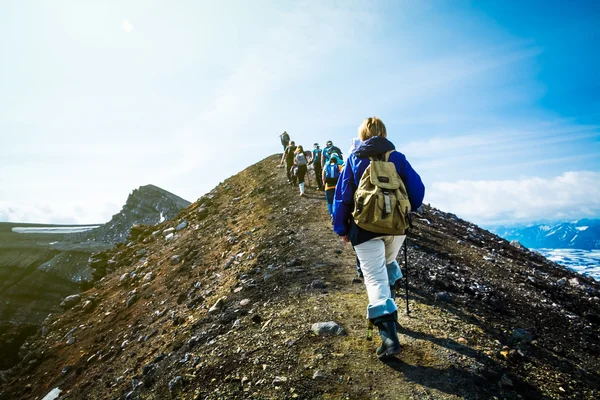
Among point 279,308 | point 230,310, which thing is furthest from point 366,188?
point 230,310

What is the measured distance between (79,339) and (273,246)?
796 cm

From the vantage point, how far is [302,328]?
5.15 metres

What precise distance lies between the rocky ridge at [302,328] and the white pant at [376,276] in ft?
2.95

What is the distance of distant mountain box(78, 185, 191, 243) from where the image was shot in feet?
116

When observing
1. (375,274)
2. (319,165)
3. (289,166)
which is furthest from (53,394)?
(289,166)

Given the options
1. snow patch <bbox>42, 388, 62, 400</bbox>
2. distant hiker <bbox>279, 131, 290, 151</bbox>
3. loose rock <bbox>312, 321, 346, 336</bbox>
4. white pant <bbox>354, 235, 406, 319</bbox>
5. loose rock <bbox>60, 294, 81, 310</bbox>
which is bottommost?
snow patch <bbox>42, 388, 62, 400</bbox>

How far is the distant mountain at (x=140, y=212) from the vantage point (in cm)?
3547

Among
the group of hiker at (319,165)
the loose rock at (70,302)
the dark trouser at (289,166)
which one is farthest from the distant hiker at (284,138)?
the loose rock at (70,302)

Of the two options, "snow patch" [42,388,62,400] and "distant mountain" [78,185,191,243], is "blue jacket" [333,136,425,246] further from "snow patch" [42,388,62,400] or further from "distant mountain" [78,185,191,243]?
"distant mountain" [78,185,191,243]

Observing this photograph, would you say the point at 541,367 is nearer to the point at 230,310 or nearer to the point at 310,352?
the point at 310,352

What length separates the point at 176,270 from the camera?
40.7ft

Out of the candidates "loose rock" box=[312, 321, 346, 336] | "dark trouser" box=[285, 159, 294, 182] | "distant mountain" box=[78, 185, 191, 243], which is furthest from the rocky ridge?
"distant mountain" box=[78, 185, 191, 243]

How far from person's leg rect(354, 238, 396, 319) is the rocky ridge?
934 mm

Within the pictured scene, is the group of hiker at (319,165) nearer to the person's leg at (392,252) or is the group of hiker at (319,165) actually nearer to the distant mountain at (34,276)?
the person's leg at (392,252)
